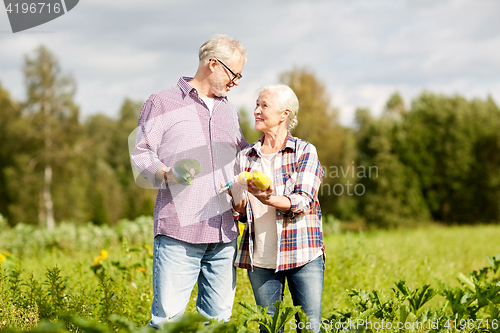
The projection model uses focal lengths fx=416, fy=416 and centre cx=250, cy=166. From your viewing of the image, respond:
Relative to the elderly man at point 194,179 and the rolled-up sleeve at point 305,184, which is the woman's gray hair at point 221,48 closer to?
the elderly man at point 194,179

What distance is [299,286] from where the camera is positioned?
7.52 ft

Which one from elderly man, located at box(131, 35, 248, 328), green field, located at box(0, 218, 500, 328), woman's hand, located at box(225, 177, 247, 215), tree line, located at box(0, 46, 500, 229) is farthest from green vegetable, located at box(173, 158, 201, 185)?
tree line, located at box(0, 46, 500, 229)

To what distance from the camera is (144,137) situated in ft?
7.25

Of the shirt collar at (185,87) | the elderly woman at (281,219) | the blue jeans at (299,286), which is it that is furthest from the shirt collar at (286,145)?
the blue jeans at (299,286)

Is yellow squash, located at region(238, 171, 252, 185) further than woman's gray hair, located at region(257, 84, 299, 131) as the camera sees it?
No

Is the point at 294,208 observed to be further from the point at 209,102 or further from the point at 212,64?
the point at 212,64

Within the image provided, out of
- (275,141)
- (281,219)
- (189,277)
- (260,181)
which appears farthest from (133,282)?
(260,181)

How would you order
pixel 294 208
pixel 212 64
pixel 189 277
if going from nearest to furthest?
1. pixel 294 208
2. pixel 189 277
3. pixel 212 64

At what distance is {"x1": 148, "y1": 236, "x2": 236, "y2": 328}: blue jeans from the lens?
7.20 ft

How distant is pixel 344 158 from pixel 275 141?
73.9 ft

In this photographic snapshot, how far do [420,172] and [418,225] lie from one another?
356 cm

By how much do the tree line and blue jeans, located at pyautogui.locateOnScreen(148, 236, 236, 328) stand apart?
18497 mm

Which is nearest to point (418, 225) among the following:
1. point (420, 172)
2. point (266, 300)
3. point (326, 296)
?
point (420, 172)

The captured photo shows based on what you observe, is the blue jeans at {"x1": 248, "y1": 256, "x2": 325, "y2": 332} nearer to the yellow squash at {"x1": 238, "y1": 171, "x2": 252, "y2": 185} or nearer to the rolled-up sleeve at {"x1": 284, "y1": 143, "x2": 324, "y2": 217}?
the rolled-up sleeve at {"x1": 284, "y1": 143, "x2": 324, "y2": 217}
